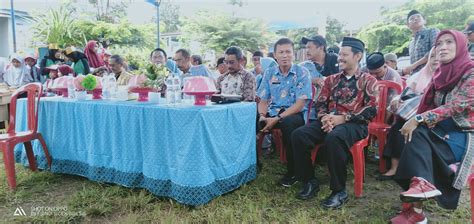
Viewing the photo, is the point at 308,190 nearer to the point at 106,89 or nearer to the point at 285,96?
the point at 285,96

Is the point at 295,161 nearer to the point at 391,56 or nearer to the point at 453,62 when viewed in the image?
the point at 453,62

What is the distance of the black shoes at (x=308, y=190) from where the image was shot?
2.75m

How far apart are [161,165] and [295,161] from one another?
1143 millimetres

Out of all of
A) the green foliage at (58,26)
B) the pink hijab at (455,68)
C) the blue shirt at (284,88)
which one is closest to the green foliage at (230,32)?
the green foliage at (58,26)

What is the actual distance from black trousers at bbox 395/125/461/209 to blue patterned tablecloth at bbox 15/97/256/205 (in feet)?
4.20

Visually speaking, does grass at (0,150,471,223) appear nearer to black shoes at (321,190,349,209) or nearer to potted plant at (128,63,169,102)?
black shoes at (321,190,349,209)

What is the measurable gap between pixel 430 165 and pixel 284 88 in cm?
163

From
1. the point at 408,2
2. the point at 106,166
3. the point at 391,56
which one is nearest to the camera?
the point at 106,166

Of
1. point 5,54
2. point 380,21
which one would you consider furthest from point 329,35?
point 5,54

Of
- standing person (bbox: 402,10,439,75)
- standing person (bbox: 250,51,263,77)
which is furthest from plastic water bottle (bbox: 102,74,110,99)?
standing person (bbox: 402,10,439,75)

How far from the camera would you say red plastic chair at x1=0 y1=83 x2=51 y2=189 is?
115 inches

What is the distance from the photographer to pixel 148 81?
300 centimetres

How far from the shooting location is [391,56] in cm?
480

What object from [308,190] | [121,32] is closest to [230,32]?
[121,32]
